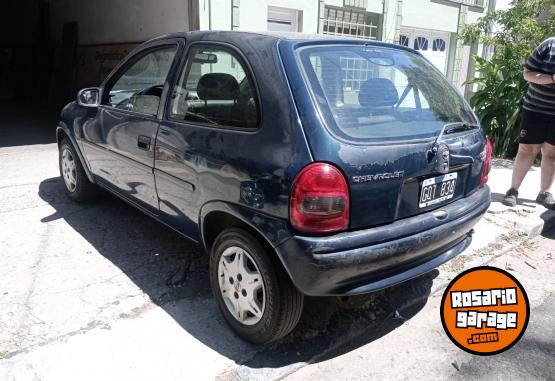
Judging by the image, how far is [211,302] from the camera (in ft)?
10.3

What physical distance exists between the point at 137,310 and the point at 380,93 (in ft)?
6.59

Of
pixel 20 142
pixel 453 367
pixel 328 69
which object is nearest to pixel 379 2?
pixel 20 142

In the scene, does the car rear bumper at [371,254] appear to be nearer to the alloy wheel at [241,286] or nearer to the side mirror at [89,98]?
the alloy wheel at [241,286]

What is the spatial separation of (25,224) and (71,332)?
6.53ft

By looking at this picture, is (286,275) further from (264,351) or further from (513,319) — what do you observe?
(513,319)

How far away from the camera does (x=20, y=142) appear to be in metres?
8.24

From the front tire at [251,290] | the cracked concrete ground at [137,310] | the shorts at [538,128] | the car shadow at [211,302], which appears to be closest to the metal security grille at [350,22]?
the shorts at [538,128]

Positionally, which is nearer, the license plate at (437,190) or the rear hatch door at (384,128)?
the rear hatch door at (384,128)

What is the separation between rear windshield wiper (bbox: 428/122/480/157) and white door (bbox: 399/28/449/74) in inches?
346

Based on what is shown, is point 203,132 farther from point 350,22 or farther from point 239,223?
point 350,22

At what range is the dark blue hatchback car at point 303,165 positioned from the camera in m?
2.27

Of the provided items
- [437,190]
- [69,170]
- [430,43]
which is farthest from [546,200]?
[430,43]

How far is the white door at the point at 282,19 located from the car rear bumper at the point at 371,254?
657 cm

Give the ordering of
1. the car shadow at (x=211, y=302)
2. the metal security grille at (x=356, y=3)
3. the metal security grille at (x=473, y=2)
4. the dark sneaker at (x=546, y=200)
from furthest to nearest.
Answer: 1. the metal security grille at (x=473, y=2)
2. the metal security grille at (x=356, y=3)
3. the dark sneaker at (x=546, y=200)
4. the car shadow at (x=211, y=302)
